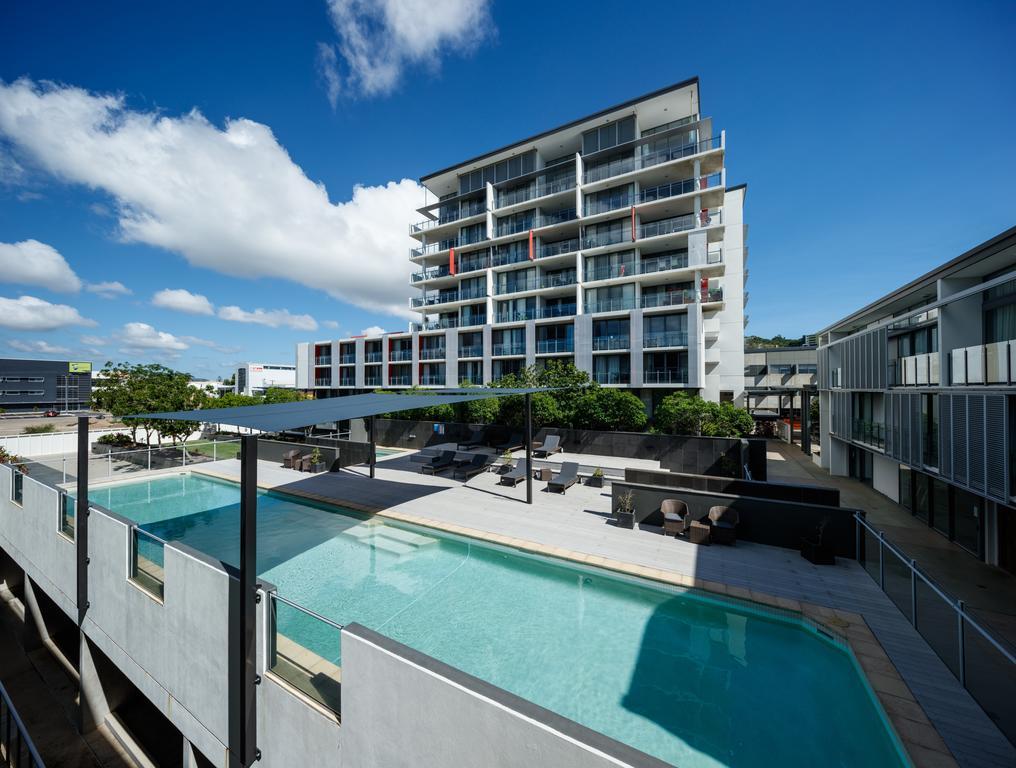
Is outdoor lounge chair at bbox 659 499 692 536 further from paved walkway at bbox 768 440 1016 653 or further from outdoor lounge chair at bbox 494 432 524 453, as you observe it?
outdoor lounge chair at bbox 494 432 524 453

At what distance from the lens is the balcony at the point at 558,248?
98.6 feet

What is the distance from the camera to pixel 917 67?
34.8 ft

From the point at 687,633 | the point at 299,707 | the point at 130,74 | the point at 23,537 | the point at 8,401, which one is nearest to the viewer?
the point at 299,707

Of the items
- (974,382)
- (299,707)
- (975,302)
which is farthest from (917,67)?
(299,707)

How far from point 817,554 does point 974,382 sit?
5327 mm

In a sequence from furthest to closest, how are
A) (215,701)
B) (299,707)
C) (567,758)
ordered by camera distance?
(215,701) → (299,707) → (567,758)

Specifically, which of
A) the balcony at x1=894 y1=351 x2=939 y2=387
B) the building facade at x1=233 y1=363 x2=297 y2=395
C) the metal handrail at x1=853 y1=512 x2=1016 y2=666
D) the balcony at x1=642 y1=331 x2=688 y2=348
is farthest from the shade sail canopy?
the building facade at x1=233 y1=363 x2=297 y2=395

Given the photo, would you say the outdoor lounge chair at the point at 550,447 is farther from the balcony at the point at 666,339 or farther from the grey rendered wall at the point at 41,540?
the grey rendered wall at the point at 41,540

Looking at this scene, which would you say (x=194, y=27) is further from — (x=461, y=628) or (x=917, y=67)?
(x=917, y=67)

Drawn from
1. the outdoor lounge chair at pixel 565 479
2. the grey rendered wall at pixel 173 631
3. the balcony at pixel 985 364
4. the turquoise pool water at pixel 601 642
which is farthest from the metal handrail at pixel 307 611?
the balcony at pixel 985 364

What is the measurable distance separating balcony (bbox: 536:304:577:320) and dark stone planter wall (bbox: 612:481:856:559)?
2081 cm

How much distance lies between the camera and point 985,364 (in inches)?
322

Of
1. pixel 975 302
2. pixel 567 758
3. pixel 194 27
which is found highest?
pixel 194 27

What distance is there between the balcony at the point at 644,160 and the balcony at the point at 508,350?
13209mm
